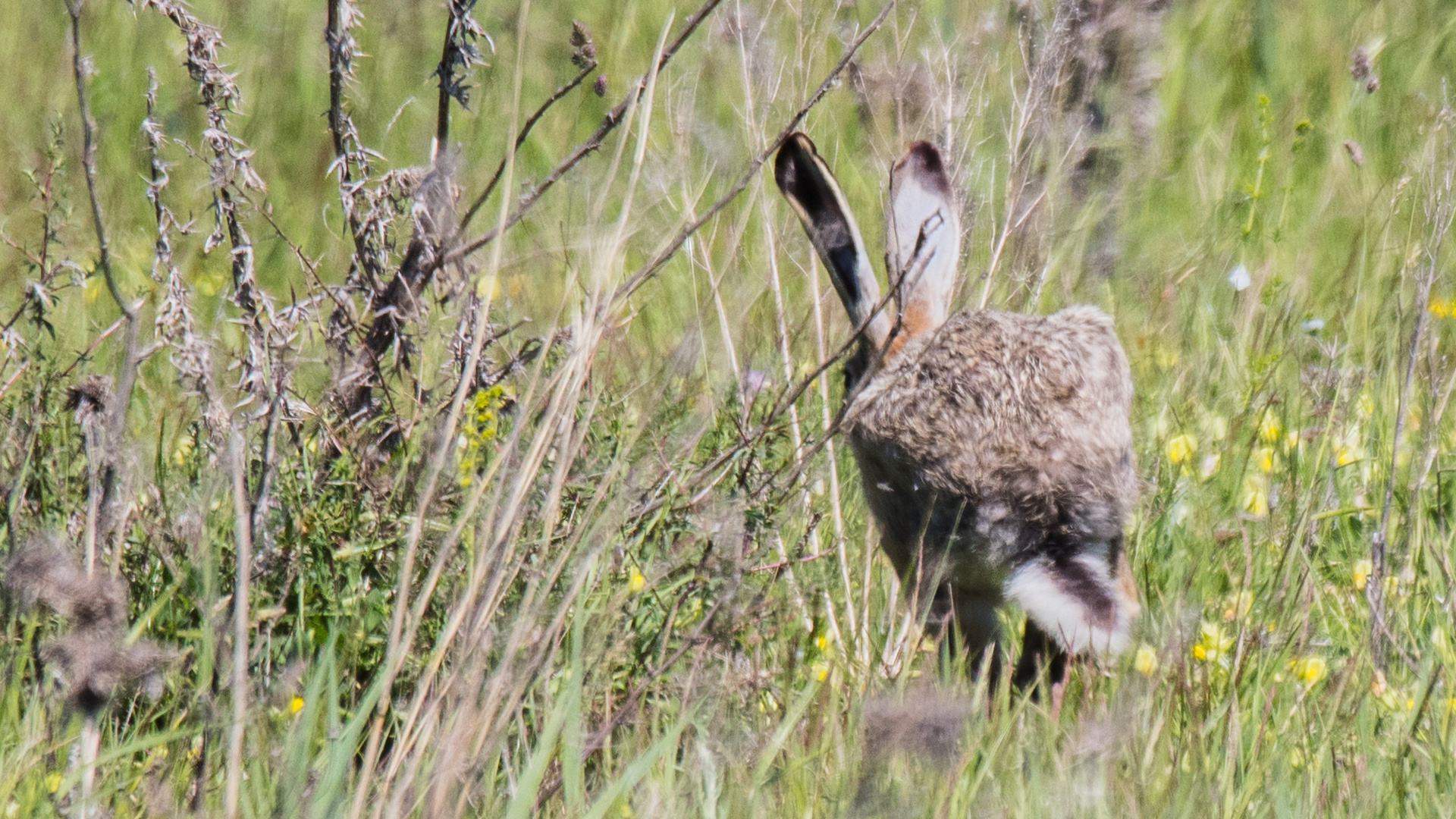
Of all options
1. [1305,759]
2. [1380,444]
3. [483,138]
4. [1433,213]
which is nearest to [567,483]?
[1305,759]

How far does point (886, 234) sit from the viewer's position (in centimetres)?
391

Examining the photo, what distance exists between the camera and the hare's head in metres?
3.78

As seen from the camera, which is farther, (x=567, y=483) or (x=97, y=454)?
(x=567, y=483)

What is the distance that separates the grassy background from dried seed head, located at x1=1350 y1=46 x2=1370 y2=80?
48cm

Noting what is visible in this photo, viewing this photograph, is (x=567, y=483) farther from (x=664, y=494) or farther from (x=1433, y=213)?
(x=1433, y=213)

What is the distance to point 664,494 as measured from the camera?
3.20 metres

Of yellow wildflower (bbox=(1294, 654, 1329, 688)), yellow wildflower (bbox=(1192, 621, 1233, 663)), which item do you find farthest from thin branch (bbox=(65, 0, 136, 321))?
yellow wildflower (bbox=(1294, 654, 1329, 688))

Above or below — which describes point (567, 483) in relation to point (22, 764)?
above

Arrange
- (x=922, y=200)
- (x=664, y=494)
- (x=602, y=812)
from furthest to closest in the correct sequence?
(x=922, y=200), (x=664, y=494), (x=602, y=812)

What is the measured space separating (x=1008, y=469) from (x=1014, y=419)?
0.36 ft

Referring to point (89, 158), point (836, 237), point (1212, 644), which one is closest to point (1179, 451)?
point (1212, 644)

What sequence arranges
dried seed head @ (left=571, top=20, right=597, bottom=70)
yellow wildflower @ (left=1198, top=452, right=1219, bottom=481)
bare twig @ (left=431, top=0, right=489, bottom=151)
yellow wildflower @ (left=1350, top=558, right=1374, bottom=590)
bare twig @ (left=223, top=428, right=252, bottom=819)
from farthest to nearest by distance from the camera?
yellow wildflower @ (left=1198, top=452, right=1219, bottom=481), yellow wildflower @ (left=1350, top=558, right=1374, bottom=590), dried seed head @ (left=571, top=20, right=597, bottom=70), bare twig @ (left=431, top=0, right=489, bottom=151), bare twig @ (left=223, top=428, right=252, bottom=819)

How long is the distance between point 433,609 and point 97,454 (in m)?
0.67

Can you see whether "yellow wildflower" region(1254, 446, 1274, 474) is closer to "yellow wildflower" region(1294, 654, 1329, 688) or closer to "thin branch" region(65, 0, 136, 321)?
"yellow wildflower" region(1294, 654, 1329, 688)
